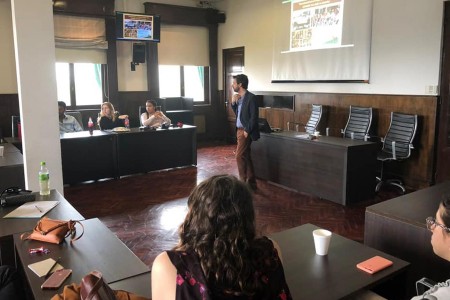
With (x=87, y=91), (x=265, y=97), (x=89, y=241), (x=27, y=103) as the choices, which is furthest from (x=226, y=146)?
(x=89, y=241)

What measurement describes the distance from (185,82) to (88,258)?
320 inches

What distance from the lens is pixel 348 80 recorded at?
659 cm

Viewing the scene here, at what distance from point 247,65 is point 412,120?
4361 mm

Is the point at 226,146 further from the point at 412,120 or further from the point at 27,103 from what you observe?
the point at 27,103

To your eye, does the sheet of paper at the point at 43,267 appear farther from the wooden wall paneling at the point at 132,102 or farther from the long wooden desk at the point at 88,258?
the wooden wall paneling at the point at 132,102

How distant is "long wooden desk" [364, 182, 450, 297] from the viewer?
2168 mm

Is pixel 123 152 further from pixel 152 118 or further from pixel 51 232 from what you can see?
pixel 51 232

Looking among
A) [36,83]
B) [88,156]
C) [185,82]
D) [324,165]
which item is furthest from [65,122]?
[324,165]

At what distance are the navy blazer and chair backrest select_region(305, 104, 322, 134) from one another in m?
2.04

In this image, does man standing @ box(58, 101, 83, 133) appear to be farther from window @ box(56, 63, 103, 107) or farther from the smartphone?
the smartphone

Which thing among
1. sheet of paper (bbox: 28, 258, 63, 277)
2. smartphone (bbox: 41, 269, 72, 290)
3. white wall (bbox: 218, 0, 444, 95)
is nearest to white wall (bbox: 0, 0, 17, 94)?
white wall (bbox: 218, 0, 444, 95)

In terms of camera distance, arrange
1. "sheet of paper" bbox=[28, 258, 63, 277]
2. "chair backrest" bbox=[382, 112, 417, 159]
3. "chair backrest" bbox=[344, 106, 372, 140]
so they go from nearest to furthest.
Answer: "sheet of paper" bbox=[28, 258, 63, 277] < "chair backrest" bbox=[382, 112, 417, 159] < "chair backrest" bbox=[344, 106, 372, 140]

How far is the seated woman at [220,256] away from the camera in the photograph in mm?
1140

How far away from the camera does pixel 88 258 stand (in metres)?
1.81
